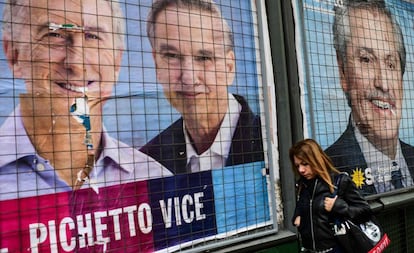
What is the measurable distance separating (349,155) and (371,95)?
0.76 metres

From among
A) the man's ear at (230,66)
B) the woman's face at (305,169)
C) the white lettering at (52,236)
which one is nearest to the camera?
the white lettering at (52,236)

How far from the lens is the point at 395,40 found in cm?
510

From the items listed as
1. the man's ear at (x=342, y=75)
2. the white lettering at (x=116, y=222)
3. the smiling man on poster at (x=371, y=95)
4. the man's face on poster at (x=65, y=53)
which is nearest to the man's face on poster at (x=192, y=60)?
the man's face on poster at (x=65, y=53)

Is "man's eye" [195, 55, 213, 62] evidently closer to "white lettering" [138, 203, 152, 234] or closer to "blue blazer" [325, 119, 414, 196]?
"white lettering" [138, 203, 152, 234]

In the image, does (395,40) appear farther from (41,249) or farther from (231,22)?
(41,249)

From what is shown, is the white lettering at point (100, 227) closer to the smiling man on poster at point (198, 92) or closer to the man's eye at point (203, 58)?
the smiling man on poster at point (198, 92)

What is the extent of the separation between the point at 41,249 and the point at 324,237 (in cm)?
177

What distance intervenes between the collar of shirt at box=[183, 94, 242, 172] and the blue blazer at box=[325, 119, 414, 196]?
1.24 meters

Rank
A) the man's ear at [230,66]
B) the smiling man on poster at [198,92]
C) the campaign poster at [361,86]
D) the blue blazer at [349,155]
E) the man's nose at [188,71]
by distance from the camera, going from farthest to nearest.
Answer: the blue blazer at [349,155] → the campaign poster at [361,86] → the man's ear at [230,66] → the man's nose at [188,71] → the smiling man on poster at [198,92]

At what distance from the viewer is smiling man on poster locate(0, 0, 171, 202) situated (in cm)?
260

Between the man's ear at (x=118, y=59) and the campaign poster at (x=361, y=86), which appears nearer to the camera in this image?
the man's ear at (x=118, y=59)

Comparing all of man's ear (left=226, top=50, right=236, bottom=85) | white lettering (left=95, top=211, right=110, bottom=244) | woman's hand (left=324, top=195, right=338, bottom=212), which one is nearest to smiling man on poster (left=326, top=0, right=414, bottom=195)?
man's ear (left=226, top=50, right=236, bottom=85)

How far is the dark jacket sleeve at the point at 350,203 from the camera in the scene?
2.77 m

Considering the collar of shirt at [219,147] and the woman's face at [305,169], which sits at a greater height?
the collar of shirt at [219,147]
